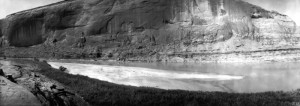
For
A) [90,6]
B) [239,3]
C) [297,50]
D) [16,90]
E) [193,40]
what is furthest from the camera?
[90,6]

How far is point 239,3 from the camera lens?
10344 centimetres

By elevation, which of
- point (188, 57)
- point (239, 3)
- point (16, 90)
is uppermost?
point (239, 3)

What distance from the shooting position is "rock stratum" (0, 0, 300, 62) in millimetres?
87750

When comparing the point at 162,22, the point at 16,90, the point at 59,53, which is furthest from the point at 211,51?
the point at 16,90

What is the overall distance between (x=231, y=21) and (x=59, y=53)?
6084cm

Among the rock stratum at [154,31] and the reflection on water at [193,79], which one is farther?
the rock stratum at [154,31]

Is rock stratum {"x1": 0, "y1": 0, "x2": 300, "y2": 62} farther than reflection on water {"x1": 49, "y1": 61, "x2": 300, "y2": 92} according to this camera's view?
Yes

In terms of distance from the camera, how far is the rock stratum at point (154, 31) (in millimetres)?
87750

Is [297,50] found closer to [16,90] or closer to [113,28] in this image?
[113,28]

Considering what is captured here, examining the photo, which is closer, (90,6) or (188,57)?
(188,57)

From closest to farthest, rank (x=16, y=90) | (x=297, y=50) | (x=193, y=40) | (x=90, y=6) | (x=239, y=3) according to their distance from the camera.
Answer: (x=16, y=90)
(x=297, y=50)
(x=193, y=40)
(x=239, y=3)
(x=90, y=6)

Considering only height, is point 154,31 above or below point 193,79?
above

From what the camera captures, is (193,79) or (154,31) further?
(154,31)

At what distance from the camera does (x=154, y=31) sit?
332 ft
